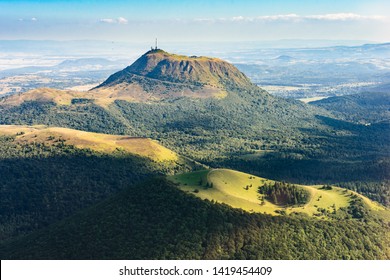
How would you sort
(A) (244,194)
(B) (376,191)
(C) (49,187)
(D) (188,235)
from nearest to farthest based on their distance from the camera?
(D) (188,235) → (A) (244,194) → (C) (49,187) → (B) (376,191)

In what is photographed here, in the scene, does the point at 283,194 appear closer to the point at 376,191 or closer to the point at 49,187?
the point at 376,191

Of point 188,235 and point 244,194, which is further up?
point 244,194

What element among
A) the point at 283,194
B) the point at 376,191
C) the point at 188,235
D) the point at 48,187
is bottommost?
the point at 376,191

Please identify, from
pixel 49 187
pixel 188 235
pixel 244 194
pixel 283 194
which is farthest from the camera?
pixel 49 187

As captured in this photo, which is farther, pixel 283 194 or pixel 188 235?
pixel 283 194

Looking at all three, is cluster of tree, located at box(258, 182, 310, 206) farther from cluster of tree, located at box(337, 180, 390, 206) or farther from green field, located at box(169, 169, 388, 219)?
cluster of tree, located at box(337, 180, 390, 206)

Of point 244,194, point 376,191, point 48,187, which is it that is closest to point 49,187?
point 48,187
